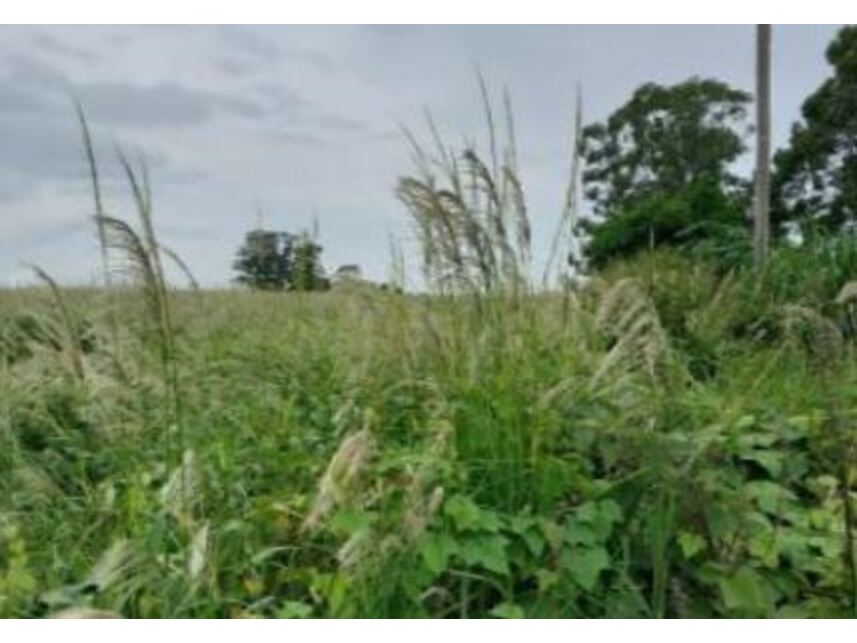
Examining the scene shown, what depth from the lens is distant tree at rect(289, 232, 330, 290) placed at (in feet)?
10.8

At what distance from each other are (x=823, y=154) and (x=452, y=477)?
36.5ft

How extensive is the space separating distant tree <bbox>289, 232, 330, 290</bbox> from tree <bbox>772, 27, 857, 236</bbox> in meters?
7.73

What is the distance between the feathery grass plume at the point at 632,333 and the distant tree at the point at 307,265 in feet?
4.41

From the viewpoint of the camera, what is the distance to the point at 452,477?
6.16 feet

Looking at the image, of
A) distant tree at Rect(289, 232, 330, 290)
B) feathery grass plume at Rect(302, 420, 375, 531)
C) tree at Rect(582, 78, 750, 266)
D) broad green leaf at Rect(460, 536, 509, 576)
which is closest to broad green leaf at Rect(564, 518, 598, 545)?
broad green leaf at Rect(460, 536, 509, 576)

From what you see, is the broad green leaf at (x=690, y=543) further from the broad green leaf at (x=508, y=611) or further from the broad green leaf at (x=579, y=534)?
the broad green leaf at (x=508, y=611)

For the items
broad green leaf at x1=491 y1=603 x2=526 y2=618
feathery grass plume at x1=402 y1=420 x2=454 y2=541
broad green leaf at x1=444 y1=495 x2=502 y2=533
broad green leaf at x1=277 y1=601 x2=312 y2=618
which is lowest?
broad green leaf at x1=491 y1=603 x2=526 y2=618

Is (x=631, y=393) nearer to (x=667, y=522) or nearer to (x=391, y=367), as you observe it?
(x=667, y=522)

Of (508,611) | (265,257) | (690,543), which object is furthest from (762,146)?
(508,611)

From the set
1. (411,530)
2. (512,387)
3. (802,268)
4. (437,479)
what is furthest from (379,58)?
(802,268)

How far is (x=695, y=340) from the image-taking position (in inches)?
133

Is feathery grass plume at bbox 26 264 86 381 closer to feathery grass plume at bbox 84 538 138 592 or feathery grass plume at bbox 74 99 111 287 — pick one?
feathery grass plume at bbox 74 99 111 287

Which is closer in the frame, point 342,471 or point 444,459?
point 342,471

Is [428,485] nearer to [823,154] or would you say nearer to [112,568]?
[112,568]
